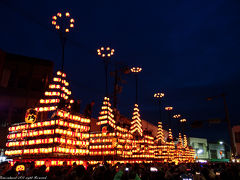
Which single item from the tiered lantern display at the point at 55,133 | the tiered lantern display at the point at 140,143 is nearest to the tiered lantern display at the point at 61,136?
the tiered lantern display at the point at 55,133

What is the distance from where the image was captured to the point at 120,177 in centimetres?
745

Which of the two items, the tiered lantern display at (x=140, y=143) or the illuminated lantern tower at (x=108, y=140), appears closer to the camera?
the illuminated lantern tower at (x=108, y=140)

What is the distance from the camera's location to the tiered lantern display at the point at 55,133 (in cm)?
1825

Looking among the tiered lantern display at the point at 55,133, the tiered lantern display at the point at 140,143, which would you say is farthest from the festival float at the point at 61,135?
the tiered lantern display at the point at 140,143

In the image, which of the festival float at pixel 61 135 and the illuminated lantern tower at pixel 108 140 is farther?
the illuminated lantern tower at pixel 108 140

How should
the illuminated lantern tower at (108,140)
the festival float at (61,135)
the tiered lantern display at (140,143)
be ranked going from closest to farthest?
the festival float at (61,135), the illuminated lantern tower at (108,140), the tiered lantern display at (140,143)

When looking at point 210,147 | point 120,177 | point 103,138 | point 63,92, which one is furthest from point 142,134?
point 210,147

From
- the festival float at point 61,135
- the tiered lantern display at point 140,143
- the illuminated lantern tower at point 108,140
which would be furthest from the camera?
the tiered lantern display at point 140,143

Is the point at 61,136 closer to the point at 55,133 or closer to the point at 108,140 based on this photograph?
the point at 55,133

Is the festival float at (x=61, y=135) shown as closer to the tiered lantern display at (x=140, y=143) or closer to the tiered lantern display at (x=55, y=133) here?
the tiered lantern display at (x=55, y=133)

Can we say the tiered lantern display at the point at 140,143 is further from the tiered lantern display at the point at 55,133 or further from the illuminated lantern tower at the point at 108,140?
the tiered lantern display at the point at 55,133

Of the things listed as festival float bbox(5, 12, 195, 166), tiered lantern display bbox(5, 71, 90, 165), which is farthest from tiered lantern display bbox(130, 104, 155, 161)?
tiered lantern display bbox(5, 71, 90, 165)

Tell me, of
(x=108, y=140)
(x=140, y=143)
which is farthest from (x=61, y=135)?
(x=140, y=143)

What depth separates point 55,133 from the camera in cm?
1822
